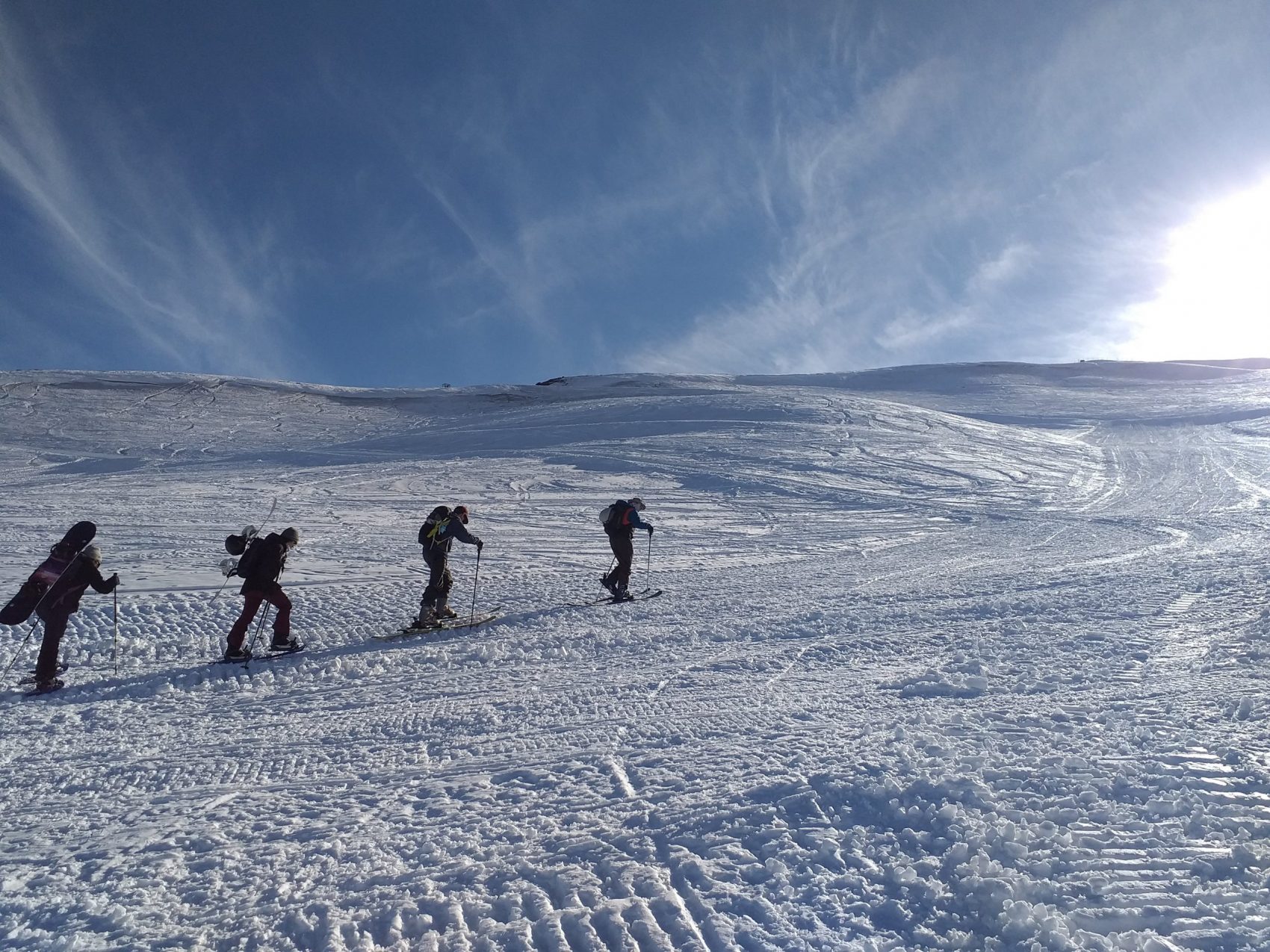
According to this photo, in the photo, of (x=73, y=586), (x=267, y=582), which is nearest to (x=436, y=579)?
(x=267, y=582)

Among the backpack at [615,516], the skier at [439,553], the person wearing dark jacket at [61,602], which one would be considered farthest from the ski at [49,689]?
the backpack at [615,516]

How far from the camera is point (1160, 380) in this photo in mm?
50062

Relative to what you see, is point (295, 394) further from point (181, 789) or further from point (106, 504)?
point (181, 789)

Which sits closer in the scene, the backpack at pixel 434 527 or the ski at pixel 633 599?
the backpack at pixel 434 527

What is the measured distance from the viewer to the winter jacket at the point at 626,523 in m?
10.5

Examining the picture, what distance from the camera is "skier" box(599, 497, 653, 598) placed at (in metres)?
10.4

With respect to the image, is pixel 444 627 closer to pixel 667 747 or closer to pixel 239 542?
pixel 239 542

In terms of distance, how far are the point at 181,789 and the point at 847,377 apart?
5471 centimetres

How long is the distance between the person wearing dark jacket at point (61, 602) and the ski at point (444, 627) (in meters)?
2.60

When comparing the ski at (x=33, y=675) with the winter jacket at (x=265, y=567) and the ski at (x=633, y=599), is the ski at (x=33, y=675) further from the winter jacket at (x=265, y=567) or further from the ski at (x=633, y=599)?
the ski at (x=633, y=599)

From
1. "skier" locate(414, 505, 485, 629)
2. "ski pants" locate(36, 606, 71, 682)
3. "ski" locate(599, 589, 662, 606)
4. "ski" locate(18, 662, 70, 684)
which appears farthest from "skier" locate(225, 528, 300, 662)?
"ski" locate(599, 589, 662, 606)

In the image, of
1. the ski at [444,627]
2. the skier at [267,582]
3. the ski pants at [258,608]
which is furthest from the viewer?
the ski at [444,627]

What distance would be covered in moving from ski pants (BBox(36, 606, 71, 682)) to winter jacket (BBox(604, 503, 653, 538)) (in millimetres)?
5823

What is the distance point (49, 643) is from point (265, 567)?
1.80 metres
